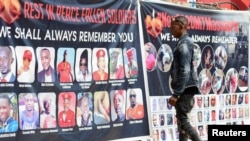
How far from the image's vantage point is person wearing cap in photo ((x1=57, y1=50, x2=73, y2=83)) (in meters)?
7.46

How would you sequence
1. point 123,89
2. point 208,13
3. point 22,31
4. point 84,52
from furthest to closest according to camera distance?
point 208,13
point 123,89
point 84,52
point 22,31

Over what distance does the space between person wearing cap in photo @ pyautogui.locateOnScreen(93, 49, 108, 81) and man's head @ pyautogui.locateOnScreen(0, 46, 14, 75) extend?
55.7 inches

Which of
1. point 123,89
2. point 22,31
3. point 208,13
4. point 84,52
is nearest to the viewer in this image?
point 22,31

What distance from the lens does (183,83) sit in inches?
292

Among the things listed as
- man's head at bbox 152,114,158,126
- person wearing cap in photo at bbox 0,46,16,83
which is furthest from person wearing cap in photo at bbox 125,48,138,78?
person wearing cap in photo at bbox 0,46,16,83

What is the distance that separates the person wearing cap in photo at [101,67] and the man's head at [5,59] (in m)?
1.42

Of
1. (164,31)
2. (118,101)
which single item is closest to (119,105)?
(118,101)

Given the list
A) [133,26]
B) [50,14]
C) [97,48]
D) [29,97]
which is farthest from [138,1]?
[29,97]

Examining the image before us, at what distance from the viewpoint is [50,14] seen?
734cm

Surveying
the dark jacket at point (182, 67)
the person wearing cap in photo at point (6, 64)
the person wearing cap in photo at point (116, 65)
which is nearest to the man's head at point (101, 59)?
the person wearing cap in photo at point (116, 65)

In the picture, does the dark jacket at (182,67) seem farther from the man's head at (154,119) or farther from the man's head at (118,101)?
the man's head at (154,119)

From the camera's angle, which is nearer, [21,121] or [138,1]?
[21,121]

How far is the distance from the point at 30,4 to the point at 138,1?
207 cm

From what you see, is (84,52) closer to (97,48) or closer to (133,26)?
(97,48)
